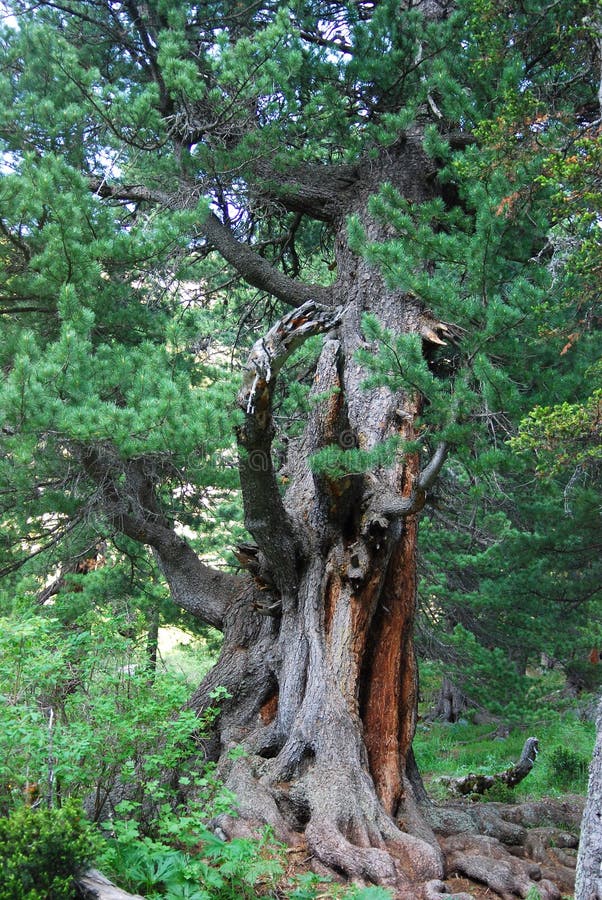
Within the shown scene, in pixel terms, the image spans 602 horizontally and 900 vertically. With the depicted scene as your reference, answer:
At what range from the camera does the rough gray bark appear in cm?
372

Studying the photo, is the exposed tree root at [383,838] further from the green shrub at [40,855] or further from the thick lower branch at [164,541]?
the thick lower branch at [164,541]

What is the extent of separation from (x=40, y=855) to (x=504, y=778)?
5892 mm

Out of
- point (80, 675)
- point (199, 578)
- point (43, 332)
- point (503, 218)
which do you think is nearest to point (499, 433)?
point (503, 218)

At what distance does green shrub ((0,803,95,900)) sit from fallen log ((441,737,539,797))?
17.7 feet

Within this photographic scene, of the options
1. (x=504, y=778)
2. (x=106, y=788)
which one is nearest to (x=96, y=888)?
(x=106, y=788)

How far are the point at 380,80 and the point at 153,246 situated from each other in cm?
297

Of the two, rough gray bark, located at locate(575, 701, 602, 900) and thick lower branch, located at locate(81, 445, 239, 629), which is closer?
A: rough gray bark, located at locate(575, 701, 602, 900)

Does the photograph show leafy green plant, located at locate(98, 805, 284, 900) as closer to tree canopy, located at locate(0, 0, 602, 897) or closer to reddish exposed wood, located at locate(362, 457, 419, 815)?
tree canopy, located at locate(0, 0, 602, 897)

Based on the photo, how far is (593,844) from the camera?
380 cm

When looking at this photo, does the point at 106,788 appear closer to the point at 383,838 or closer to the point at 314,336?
the point at 383,838

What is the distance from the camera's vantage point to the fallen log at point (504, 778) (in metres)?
7.31

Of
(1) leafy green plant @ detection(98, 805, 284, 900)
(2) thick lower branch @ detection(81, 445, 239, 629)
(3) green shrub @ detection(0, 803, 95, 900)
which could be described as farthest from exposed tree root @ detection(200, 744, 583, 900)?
(2) thick lower branch @ detection(81, 445, 239, 629)

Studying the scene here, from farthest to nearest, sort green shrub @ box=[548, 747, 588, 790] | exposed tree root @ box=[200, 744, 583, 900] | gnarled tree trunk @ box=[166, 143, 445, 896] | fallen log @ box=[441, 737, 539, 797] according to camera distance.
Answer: green shrub @ box=[548, 747, 588, 790] < fallen log @ box=[441, 737, 539, 797] < gnarled tree trunk @ box=[166, 143, 445, 896] < exposed tree root @ box=[200, 744, 583, 900]

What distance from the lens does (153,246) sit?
599 cm
